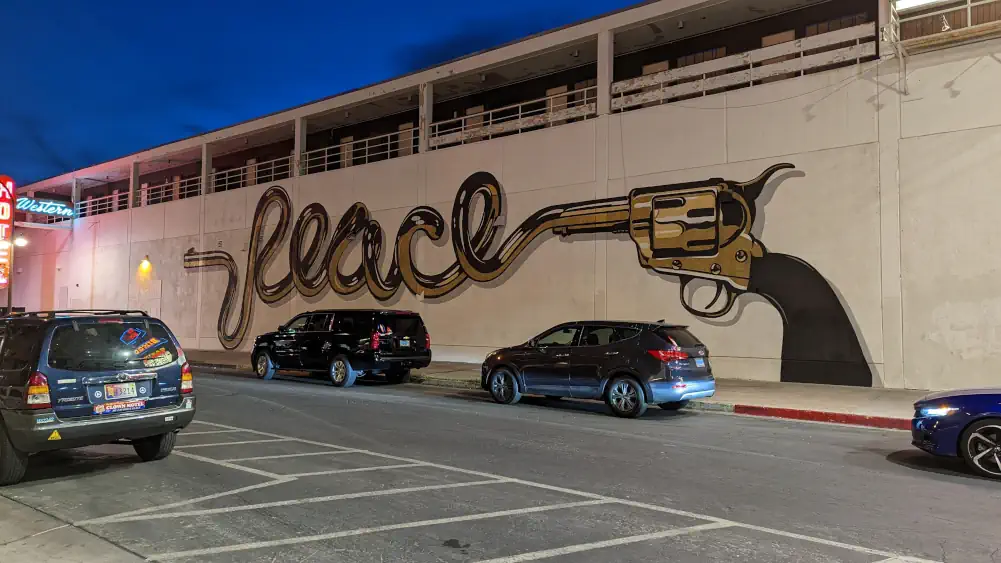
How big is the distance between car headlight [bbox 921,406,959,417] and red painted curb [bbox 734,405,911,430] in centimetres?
314

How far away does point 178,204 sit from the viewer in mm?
31203

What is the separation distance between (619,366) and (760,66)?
10208mm

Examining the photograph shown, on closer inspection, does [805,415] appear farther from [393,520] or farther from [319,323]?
[319,323]

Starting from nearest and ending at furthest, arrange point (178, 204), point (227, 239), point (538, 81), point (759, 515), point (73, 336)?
point (759, 515)
point (73, 336)
point (538, 81)
point (227, 239)
point (178, 204)

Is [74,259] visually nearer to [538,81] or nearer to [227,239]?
[227,239]

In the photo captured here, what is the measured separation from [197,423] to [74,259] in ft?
109

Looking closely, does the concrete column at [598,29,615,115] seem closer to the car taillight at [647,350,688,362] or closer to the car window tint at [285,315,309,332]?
the car taillight at [647,350,688,362]

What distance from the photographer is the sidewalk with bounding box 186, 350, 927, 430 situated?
35.2 ft

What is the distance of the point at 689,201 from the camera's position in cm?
1641

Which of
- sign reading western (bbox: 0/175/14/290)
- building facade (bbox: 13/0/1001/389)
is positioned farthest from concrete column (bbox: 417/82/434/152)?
sign reading western (bbox: 0/175/14/290)

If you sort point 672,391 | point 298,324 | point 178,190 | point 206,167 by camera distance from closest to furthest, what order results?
point 672,391, point 298,324, point 206,167, point 178,190

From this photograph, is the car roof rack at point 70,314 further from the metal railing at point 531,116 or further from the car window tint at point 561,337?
the metal railing at point 531,116

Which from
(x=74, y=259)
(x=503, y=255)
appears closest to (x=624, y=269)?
(x=503, y=255)

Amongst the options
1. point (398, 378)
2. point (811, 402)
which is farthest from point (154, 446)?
point (811, 402)
